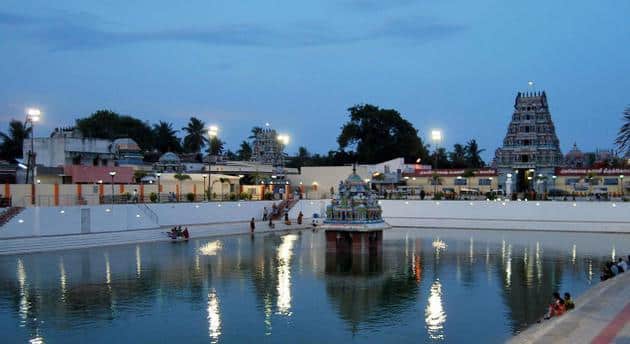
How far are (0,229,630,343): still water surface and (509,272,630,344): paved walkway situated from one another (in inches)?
57.2

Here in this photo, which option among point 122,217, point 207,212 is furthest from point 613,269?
point 207,212

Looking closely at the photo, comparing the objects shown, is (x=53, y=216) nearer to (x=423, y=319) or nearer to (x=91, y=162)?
(x=91, y=162)

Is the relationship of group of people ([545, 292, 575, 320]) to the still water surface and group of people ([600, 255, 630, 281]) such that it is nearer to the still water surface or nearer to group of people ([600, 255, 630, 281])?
the still water surface

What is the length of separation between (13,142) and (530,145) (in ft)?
177

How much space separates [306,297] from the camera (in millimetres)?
26422

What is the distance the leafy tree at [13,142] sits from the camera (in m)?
74.5

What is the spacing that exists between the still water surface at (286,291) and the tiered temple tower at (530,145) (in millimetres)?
32202

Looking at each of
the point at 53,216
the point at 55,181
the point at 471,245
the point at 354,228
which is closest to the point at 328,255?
the point at 354,228

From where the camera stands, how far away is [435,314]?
23.4 m

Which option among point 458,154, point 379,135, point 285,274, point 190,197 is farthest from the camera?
point 458,154

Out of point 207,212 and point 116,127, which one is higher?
point 116,127

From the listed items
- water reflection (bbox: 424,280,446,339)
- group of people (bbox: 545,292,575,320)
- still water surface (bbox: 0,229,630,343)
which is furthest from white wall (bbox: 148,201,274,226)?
group of people (bbox: 545,292,575,320)

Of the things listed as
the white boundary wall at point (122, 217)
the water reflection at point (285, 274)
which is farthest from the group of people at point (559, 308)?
the white boundary wall at point (122, 217)

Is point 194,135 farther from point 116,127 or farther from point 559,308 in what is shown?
point 559,308
